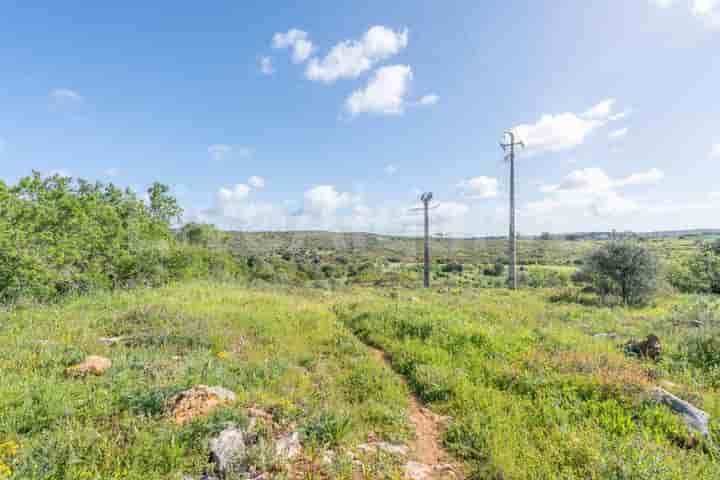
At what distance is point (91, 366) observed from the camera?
19.1 feet

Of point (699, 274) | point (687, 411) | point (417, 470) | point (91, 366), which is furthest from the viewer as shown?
point (699, 274)

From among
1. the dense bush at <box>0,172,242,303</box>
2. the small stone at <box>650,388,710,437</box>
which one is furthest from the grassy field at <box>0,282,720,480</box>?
the dense bush at <box>0,172,242,303</box>

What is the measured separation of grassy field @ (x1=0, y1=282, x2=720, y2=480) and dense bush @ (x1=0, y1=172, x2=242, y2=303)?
229cm

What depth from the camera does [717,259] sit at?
1795 centimetres

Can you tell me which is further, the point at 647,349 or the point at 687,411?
the point at 647,349

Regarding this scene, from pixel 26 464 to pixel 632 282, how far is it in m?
21.3

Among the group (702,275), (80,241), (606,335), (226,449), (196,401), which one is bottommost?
(606,335)

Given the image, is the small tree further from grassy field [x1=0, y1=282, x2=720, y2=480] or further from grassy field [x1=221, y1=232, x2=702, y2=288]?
grassy field [x1=0, y1=282, x2=720, y2=480]

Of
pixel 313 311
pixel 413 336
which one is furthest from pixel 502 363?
pixel 313 311

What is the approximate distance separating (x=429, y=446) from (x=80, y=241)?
17.6 meters

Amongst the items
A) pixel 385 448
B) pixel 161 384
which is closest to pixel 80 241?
pixel 161 384

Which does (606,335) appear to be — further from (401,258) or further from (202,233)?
(401,258)

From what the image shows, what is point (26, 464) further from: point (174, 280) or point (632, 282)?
point (632, 282)

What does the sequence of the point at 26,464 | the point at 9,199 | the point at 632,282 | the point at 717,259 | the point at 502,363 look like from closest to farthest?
the point at 26,464
the point at 502,363
the point at 9,199
the point at 632,282
the point at 717,259
